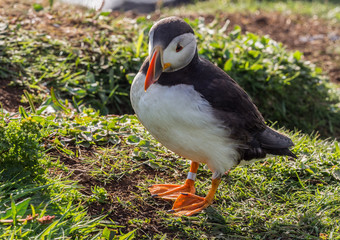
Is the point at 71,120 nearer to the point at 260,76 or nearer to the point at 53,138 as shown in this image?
the point at 53,138

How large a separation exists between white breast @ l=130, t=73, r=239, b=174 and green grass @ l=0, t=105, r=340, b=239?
1.57ft

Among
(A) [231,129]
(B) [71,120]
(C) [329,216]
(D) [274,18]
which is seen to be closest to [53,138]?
(B) [71,120]

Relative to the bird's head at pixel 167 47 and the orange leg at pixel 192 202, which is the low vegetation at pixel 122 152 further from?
the bird's head at pixel 167 47

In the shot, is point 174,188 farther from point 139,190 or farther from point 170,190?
point 139,190

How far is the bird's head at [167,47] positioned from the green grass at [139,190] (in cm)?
91

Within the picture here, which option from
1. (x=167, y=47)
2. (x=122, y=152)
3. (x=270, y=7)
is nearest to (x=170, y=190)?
(x=122, y=152)

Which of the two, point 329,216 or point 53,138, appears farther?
point 53,138

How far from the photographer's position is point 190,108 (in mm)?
3133

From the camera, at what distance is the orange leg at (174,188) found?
3.59 metres

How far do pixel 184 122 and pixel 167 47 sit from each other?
1.65 feet

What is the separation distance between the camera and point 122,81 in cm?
540

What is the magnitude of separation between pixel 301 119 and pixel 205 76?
2.79m

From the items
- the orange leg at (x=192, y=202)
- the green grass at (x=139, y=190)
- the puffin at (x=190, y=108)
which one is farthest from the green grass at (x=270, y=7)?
the orange leg at (x=192, y=202)

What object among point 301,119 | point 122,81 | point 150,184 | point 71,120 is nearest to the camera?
point 150,184
